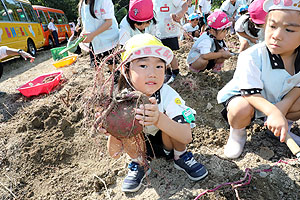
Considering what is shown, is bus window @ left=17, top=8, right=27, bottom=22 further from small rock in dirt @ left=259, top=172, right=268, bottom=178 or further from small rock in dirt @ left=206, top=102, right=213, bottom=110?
small rock in dirt @ left=259, top=172, right=268, bottom=178

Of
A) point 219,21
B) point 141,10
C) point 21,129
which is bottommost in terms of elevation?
point 21,129

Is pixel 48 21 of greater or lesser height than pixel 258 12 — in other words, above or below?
below

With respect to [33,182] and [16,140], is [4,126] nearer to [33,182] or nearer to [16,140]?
[16,140]

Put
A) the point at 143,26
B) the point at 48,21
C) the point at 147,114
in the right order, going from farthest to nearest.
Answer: the point at 48,21, the point at 143,26, the point at 147,114

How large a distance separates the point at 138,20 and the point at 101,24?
0.46 m

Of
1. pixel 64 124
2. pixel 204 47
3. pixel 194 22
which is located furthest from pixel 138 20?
pixel 194 22

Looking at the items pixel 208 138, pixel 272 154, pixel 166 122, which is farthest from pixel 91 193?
pixel 272 154

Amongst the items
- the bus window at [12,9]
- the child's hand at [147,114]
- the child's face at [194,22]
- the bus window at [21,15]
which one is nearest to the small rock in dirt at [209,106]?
the child's hand at [147,114]

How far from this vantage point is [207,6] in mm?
6141

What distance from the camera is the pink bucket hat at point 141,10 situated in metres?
2.57

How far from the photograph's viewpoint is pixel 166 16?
315 cm

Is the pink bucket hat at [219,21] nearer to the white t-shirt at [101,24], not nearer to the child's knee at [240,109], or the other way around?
the white t-shirt at [101,24]

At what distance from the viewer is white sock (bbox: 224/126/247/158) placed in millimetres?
1717

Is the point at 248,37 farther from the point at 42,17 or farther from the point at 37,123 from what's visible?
the point at 42,17
